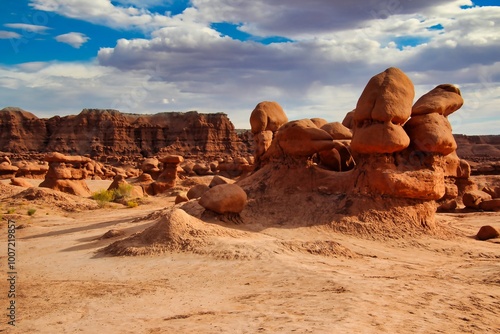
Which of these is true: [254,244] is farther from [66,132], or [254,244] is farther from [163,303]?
[66,132]

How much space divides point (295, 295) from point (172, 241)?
143 inches

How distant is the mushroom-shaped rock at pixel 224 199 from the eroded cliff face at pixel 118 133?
57.4 meters

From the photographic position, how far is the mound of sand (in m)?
9.50

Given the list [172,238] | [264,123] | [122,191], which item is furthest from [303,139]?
[122,191]

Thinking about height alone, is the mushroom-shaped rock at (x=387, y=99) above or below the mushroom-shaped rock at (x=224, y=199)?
above

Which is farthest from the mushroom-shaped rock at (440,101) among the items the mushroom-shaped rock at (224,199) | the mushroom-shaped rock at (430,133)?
the mushroom-shaped rock at (224,199)

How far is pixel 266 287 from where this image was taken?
727cm

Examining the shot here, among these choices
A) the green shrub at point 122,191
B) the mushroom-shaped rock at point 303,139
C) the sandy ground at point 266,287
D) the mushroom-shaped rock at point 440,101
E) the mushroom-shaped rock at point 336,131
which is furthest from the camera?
the green shrub at point 122,191

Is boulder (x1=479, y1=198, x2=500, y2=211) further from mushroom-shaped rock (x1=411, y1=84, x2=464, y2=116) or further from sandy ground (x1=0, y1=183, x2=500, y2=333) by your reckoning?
sandy ground (x1=0, y1=183, x2=500, y2=333)

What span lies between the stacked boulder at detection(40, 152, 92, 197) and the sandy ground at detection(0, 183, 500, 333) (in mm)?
10778

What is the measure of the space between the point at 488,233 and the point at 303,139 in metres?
5.15

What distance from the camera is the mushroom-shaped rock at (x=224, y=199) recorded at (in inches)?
450

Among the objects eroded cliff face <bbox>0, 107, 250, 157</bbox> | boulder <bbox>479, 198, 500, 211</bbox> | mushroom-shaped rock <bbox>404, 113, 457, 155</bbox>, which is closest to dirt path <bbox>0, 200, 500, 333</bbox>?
mushroom-shaped rock <bbox>404, 113, 457, 155</bbox>

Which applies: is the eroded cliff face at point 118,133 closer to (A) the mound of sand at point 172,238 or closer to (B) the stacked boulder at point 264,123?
(B) the stacked boulder at point 264,123
